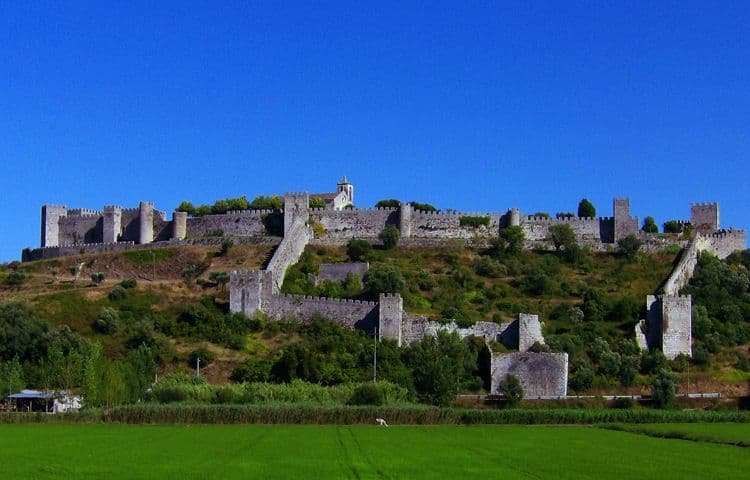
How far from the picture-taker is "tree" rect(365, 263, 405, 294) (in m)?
63.8

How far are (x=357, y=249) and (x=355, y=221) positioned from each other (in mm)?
5036

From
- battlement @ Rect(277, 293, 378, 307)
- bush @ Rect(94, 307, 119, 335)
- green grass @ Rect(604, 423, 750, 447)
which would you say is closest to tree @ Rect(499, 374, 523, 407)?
green grass @ Rect(604, 423, 750, 447)

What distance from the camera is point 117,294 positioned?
211 feet

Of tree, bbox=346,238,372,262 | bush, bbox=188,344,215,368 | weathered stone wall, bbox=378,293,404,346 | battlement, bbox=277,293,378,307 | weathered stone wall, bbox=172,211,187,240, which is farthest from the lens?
weathered stone wall, bbox=172,211,187,240

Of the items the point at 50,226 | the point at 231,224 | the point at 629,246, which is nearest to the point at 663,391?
the point at 629,246

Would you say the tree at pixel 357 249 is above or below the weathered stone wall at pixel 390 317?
above

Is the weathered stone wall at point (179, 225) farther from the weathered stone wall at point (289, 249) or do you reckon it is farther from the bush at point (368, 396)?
the bush at point (368, 396)

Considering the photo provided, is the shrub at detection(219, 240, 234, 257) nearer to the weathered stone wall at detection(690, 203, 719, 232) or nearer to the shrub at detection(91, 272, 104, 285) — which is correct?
the shrub at detection(91, 272, 104, 285)

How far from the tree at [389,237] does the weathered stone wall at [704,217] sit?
1957 cm

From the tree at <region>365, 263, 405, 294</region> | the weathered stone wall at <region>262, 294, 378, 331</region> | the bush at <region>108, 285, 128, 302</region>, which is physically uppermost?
the tree at <region>365, 263, 405, 294</region>

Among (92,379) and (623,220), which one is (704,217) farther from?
(92,379)

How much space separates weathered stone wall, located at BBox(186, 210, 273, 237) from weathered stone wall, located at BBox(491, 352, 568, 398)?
2835 cm

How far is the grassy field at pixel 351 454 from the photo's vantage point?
Answer: 26.8 m

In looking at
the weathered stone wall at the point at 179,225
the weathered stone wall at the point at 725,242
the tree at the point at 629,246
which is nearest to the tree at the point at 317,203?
the weathered stone wall at the point at 179,225
